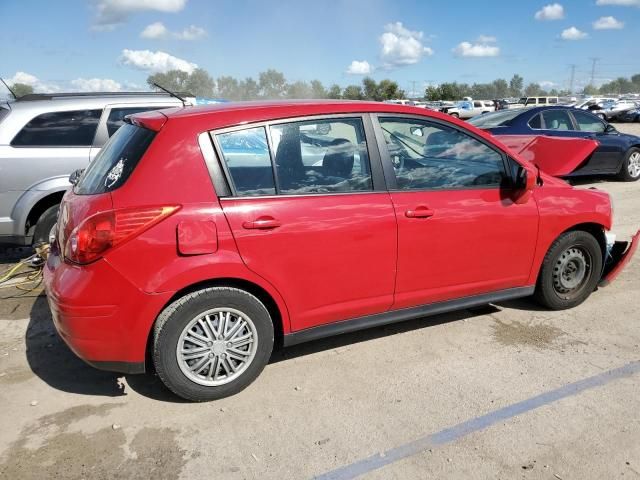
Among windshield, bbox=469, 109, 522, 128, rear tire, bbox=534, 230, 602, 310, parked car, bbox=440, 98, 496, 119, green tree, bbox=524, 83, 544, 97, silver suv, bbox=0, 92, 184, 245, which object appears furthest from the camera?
green tree, bbox=524, 83, 544, 97

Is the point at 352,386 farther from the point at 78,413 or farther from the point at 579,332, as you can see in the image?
the point at 579,332

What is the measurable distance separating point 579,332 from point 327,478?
2519mm

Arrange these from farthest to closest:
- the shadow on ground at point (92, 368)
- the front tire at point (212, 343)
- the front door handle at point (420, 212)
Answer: the front door handle at point (420, 212), the shadow on ground at point (92, 368), the front tire at point (212, 343)

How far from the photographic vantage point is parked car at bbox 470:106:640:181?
9.31 meters

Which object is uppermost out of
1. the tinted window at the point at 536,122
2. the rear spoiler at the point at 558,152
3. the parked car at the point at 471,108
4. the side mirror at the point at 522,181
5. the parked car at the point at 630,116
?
the parked car at the point at 471,108

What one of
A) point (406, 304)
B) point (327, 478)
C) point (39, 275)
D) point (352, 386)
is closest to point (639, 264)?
point (406, 304)

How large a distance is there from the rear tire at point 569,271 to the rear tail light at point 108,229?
3047 millimetres

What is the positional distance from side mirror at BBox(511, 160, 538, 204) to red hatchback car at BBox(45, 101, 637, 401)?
0.01 m

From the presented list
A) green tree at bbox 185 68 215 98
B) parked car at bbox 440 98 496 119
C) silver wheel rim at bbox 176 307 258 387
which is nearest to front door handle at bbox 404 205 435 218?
silver wheel rim at bbox 176 307 258 387

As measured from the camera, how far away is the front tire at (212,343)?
9.30 feet

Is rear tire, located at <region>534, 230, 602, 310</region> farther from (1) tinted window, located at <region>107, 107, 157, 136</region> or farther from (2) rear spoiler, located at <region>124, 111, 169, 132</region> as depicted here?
(1) tinted window, located at <region>107, 107, 157, 136</region>

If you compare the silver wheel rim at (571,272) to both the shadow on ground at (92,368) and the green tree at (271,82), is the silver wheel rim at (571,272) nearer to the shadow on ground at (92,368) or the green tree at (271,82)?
the shadow on ground at (92,368)

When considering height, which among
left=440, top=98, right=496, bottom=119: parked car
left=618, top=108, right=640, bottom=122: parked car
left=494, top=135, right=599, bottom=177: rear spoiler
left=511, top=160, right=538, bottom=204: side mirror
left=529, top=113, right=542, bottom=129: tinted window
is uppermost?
left=440, top=98, right=496, bottom=119: parked car

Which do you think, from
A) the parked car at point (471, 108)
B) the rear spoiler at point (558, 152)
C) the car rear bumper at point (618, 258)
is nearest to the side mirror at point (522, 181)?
the rear spoiler at point (558, 152)
